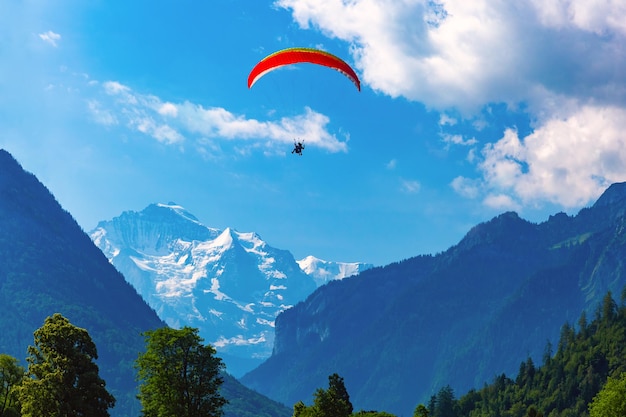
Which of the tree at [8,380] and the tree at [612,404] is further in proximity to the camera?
the tree at [612,404]

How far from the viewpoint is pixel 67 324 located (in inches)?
2972

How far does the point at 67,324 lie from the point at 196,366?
14.8 meters

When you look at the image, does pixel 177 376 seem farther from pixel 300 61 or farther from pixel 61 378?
pixel 300 61

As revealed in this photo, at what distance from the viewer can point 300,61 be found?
99375 millimetres

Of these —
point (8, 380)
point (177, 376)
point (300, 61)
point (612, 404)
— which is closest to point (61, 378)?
point (177, 376)

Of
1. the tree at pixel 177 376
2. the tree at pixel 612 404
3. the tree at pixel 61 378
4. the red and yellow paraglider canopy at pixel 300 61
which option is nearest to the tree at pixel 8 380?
the tree at pixel 177 376

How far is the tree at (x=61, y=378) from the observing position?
238 ft

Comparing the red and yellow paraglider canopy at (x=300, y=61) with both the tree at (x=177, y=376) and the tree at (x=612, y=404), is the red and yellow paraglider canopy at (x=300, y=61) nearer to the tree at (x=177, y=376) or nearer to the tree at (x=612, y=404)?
the tree at (x=177, y=376)

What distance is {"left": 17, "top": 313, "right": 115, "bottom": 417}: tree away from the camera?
72.4 metres

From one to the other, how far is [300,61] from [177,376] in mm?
37011

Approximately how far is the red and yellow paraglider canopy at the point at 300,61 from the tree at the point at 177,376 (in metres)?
32.4

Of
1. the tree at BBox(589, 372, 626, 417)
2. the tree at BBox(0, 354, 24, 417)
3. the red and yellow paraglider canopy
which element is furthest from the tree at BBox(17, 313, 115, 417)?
the tree at BBox(589, 372, 626, 417)

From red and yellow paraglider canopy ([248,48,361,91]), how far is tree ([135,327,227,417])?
32.4m

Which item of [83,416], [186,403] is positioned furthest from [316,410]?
[83,416]
